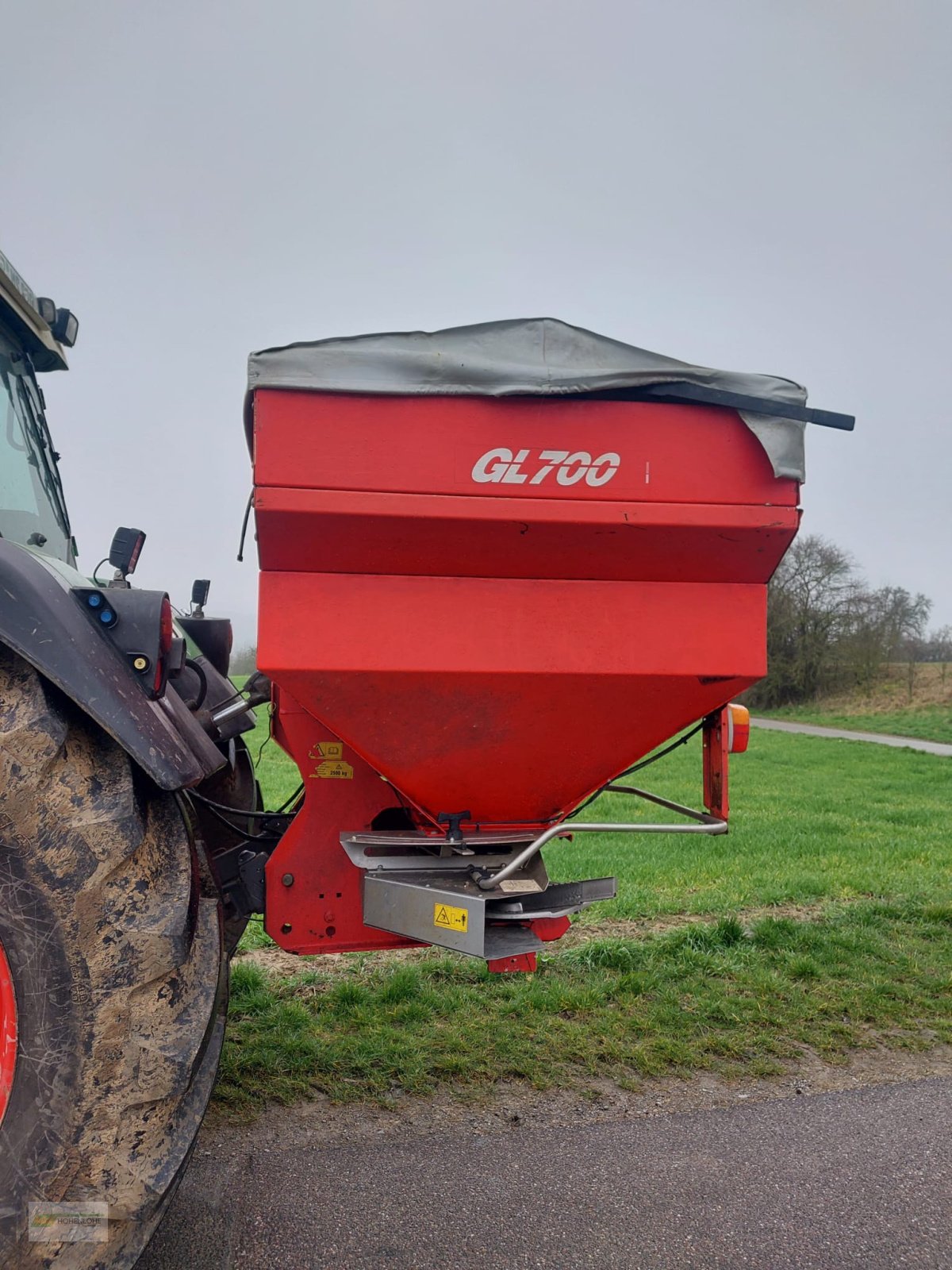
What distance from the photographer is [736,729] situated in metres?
2.90

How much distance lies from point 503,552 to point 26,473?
5.52 feet

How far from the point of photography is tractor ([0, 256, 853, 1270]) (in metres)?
1.74

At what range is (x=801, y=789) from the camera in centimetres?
1184

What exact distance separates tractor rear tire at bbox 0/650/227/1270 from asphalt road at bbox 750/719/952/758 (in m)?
16.8

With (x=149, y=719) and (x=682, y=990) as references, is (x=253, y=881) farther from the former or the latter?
(x=682, y=990)

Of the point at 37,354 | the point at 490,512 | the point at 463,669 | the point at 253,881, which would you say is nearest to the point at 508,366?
the point at 490,512

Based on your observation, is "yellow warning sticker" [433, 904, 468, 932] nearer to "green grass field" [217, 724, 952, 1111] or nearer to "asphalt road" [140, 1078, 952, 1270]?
"asphalt road" [140, 1078, 952, 1270]

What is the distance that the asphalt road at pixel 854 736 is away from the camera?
17.9 metres

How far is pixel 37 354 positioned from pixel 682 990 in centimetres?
377

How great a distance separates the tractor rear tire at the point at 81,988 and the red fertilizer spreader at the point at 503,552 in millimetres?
587

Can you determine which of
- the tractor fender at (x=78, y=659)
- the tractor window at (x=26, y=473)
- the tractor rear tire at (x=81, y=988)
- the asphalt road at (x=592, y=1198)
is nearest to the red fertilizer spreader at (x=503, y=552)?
the tractor fender at (x=78, y=659)

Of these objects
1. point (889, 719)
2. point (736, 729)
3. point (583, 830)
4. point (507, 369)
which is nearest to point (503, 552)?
point (507, 369)

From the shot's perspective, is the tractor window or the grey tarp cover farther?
the tractor window

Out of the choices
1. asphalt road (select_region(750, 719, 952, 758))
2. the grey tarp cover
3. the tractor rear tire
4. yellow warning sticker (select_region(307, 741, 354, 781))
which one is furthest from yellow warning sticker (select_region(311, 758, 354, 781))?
asphalt road (select_region(750, 719, 952, 758))
